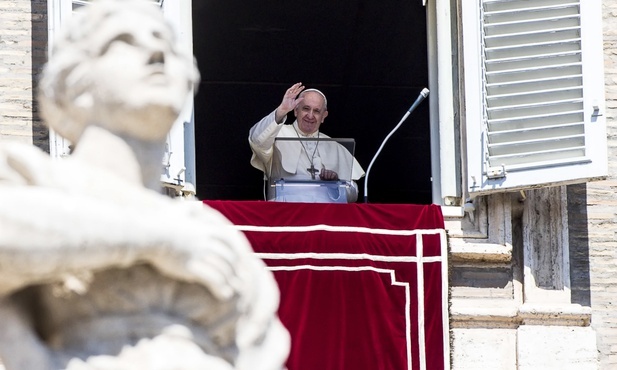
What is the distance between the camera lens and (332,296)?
37.5ft

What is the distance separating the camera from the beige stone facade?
38.3 ft

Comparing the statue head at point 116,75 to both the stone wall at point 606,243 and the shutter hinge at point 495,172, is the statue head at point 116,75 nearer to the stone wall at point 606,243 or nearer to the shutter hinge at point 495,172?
the shutter hinge at point 495,172

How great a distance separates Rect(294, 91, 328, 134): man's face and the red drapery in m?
1.65

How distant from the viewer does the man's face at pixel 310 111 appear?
1309cm

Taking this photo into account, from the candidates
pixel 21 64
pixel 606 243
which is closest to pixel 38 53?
pixel 21 64

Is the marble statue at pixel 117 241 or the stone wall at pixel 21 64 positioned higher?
the stone wall at pixel 21 64

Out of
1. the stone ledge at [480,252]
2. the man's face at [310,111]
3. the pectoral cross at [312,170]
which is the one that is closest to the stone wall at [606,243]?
the stone ledge at [480,252]

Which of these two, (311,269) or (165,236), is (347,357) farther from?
(165,236)

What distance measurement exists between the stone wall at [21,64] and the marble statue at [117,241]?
7.05 meters

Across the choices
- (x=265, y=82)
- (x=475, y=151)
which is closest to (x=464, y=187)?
(x=475, y=151)

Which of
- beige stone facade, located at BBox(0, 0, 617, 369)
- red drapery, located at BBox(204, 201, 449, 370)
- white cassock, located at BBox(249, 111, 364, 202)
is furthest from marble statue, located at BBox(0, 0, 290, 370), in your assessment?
white cassock, located at BBox(249, 111, 364, 202)

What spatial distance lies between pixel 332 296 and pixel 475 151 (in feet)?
3.09

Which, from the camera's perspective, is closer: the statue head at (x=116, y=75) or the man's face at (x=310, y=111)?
the statue head at (x=116, y=75)

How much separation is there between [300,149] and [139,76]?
8.44 meters
